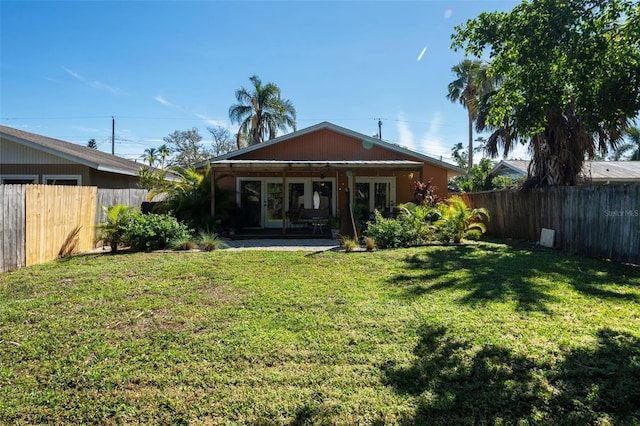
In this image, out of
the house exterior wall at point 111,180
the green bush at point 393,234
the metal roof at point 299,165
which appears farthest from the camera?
the house exterior wall at point 111,180

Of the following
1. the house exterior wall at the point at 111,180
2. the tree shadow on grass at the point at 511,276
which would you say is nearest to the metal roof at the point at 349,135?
the house exterior wall at the point at 111,180

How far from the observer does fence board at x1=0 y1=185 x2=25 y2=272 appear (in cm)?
688

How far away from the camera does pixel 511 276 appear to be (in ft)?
20.9

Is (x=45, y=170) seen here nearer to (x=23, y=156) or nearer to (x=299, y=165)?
(x=23, y=156)

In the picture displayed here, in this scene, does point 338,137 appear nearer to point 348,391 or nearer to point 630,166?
point 348,391

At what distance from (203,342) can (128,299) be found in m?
2.07

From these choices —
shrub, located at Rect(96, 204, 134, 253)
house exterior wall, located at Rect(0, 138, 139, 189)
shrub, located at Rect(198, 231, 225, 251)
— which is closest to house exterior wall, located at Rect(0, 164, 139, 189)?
house exterior wall, located at Rect(0, 138, 139, 189)

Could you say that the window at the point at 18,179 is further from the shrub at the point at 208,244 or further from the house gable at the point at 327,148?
the shrub at the point at 208,244

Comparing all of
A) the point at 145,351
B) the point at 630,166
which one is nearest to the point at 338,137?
the point at 145,351

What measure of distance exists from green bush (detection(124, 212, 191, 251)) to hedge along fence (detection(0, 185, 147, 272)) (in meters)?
1.44

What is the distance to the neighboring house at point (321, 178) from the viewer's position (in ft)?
50.1

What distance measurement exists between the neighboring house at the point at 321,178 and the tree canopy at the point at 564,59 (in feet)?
32.0

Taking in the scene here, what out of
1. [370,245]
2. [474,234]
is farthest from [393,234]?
[474,234]

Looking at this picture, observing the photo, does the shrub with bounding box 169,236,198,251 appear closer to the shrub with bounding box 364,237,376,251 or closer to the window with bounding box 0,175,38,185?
the shrub with bounding box 364,237,376,251
